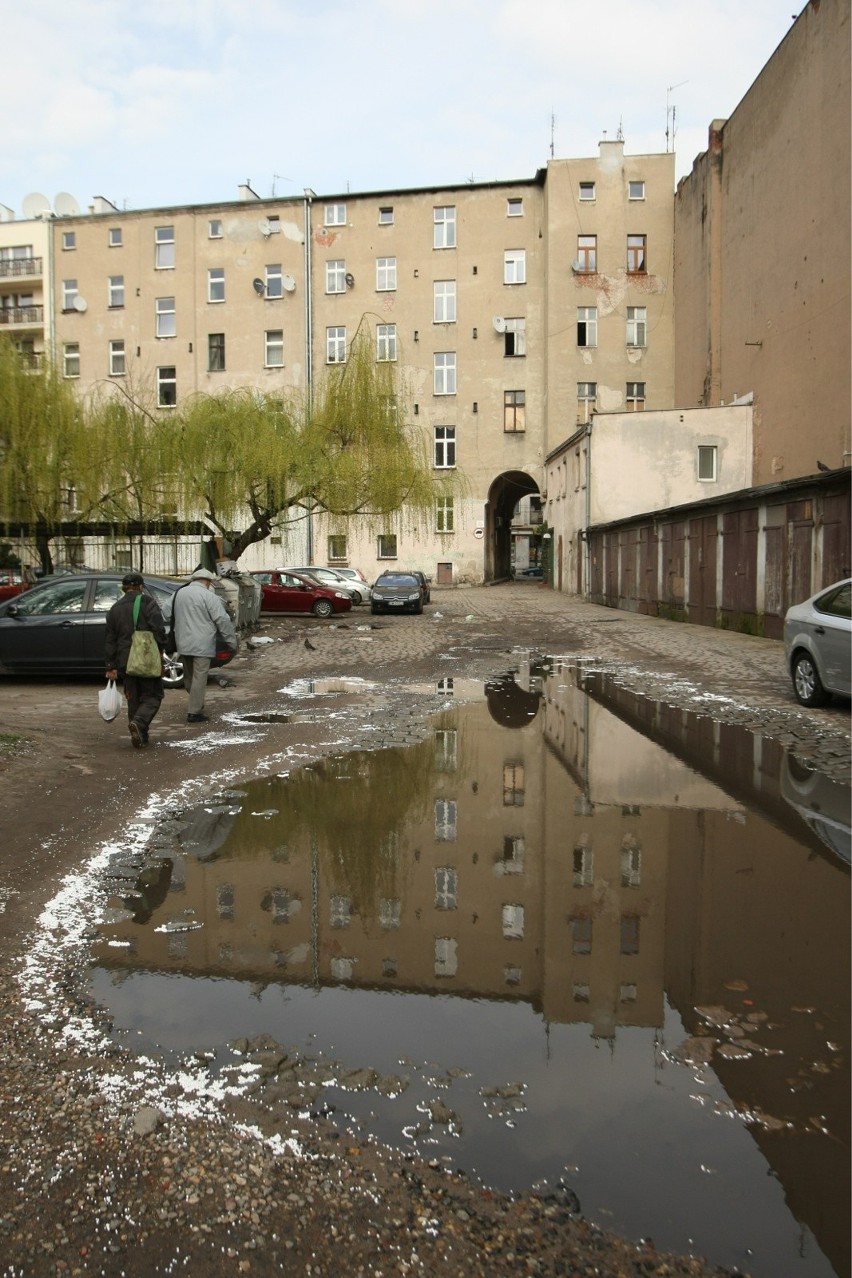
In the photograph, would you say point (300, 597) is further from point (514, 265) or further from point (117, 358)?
point (117, 358)

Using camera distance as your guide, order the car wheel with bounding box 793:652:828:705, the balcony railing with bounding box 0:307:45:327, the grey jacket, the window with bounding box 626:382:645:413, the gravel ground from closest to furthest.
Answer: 1. the gravel ground
2. the grey jacket
3. the car wheel with bounding box 793:652:828:705
4. the window with bounding box 626:382:645:413
5. the balcony railing with bounding box 0:307:45:327

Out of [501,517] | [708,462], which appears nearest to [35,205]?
[501,517]

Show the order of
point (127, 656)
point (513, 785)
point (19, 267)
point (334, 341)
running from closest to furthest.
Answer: point (513, 785)
point (127, 656)
point (334, 341)
point (19, 267)

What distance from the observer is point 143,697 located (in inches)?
381

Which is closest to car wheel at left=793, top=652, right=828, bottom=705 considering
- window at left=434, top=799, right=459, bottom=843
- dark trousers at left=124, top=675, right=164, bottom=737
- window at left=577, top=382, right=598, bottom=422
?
window at left=434, top=799, right=459, bottom=843

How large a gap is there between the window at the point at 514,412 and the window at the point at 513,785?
144 feet

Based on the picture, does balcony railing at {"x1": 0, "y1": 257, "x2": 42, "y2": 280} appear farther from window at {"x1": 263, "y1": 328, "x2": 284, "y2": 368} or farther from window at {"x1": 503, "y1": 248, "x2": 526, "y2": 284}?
window at {"x1": 503, "y1": 248, "x2": 526, "y2": 284}

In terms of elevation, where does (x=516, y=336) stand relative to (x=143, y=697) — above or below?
above

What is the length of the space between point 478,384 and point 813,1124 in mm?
49727

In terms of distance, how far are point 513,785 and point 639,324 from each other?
45689 millimetres

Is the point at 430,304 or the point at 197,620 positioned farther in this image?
the point at 430,304

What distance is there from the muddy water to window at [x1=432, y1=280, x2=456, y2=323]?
1831 inches

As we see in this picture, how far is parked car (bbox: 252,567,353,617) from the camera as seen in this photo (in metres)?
31.1

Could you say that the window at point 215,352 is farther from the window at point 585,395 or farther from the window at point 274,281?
the window at point 585,395
